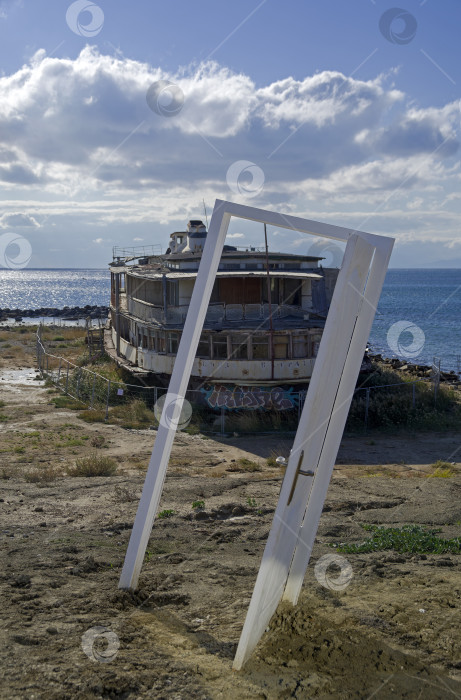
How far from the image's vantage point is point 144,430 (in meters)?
19.8

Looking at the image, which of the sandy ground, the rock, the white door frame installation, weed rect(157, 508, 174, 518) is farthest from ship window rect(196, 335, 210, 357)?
the white door frame installation

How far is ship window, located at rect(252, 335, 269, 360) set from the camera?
22.0m

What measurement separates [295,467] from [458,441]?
15395 millimetres

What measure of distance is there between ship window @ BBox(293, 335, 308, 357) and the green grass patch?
13.6m

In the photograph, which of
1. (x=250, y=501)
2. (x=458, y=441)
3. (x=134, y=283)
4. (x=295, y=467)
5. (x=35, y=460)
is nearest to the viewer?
(x=295, y=467)

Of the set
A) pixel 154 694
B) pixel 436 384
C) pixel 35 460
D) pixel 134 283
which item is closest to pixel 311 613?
pixel 154 694

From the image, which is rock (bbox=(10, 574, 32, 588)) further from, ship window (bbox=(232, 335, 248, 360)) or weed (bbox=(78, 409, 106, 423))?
ship window (bbox=(232, 335, 248, 360))

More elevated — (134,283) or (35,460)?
(134,283)

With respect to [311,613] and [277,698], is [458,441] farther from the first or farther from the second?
[277,698]

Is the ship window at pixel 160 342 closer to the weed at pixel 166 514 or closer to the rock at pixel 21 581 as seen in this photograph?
the weed at pixel 166 514

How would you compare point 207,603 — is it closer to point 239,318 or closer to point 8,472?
point 8,472

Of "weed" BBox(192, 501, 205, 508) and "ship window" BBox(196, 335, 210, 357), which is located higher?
"ship window" BBox(196, 335, 210, 357)

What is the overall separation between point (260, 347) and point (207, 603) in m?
16.2

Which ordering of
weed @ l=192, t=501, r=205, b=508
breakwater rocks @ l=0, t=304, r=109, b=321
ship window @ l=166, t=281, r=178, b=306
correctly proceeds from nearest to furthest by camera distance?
weed @ l=192, t=501, r=205, b=508
ship window @ l=166, t=281, r=178, b=306
breakwater rocks @ l=0, t=304, r=109, b=321
